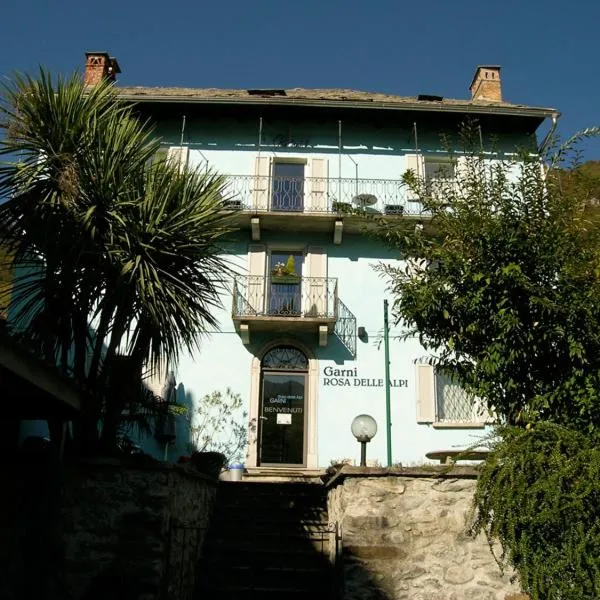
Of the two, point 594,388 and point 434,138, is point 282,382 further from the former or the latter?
point 594,388

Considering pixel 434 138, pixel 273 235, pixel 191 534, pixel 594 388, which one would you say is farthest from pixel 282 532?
pixel 434 138

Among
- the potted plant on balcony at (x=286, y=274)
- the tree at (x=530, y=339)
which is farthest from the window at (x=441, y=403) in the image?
the tree at (x=530, y=339)

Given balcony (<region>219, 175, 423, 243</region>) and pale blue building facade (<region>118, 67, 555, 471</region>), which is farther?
balcony (<region>219, 175, 423, 243</region>)

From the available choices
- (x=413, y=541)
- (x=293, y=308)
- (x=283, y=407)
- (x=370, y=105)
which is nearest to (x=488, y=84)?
(x=370, y=105)

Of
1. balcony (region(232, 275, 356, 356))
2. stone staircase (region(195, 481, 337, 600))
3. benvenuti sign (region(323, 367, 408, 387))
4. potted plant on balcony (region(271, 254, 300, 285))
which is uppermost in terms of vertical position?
potted plant on balcony (region(271, 254, 300, 285))

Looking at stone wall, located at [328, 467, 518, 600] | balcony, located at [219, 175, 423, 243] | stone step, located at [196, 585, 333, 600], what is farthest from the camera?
balcony, located at [219, 175, 423, 243]

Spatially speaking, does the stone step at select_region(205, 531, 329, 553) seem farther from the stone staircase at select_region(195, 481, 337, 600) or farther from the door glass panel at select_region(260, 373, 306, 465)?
the door glass panel at select_region(260, 373, 306, 465)

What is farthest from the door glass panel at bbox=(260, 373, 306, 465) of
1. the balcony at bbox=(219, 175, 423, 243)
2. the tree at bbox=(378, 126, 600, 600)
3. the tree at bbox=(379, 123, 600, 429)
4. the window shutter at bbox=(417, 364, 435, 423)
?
the tree at bbox=(379, 123, 600, 429)

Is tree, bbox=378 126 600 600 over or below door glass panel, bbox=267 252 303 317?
below

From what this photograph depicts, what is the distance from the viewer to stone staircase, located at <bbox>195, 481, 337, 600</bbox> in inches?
262

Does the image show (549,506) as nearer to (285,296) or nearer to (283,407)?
(283,407)

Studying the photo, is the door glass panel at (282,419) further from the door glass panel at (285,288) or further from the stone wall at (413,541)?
the stone wall at (413,541)

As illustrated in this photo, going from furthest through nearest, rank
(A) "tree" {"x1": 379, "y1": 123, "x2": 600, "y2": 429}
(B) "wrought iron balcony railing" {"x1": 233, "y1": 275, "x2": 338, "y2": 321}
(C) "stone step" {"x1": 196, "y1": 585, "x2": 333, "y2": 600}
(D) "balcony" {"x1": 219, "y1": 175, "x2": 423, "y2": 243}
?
(D) "balcony" {"x1": 219, "y1": 175, "x2": 423, "y2": 243} → (B) "wrought iron balcony railing" {"x1": 233, "y1": 275, "x2": 338, "y2": 321} → (C) "stone step" {"x1": 196, "y1": 585, "x2": 333, "y2": 600} → (A) "tree" {"x1": 379, "y1": 123, "x2": 600, "y2": 429}

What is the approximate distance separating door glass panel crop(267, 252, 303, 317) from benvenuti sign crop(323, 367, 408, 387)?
136cm
